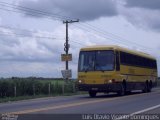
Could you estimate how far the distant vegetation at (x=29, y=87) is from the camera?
130 feet

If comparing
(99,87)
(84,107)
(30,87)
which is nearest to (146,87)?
(30,87)

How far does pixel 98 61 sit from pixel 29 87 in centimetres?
1193

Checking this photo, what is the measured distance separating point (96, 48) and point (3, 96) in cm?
1020

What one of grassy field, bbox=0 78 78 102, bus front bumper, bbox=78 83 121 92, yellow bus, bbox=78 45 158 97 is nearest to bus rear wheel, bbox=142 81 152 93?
grassy field, bbox=0 78 78 102

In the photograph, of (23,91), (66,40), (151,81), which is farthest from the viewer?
(66,40)

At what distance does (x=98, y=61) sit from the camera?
3262 cm

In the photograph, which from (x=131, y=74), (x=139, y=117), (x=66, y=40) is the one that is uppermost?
(x=66, y=40)

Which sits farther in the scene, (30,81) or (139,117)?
(30,81)

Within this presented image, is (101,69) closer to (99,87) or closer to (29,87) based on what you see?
(99,87)

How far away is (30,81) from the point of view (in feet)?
141

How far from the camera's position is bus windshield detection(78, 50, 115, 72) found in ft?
107

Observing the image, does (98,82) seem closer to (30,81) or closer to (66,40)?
(30,81)

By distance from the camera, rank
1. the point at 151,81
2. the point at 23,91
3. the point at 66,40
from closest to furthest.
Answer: the point at 23,91 < the point at 151,81 < the point at 66,40

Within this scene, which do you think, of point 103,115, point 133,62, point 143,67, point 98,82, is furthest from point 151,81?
point 103,115
